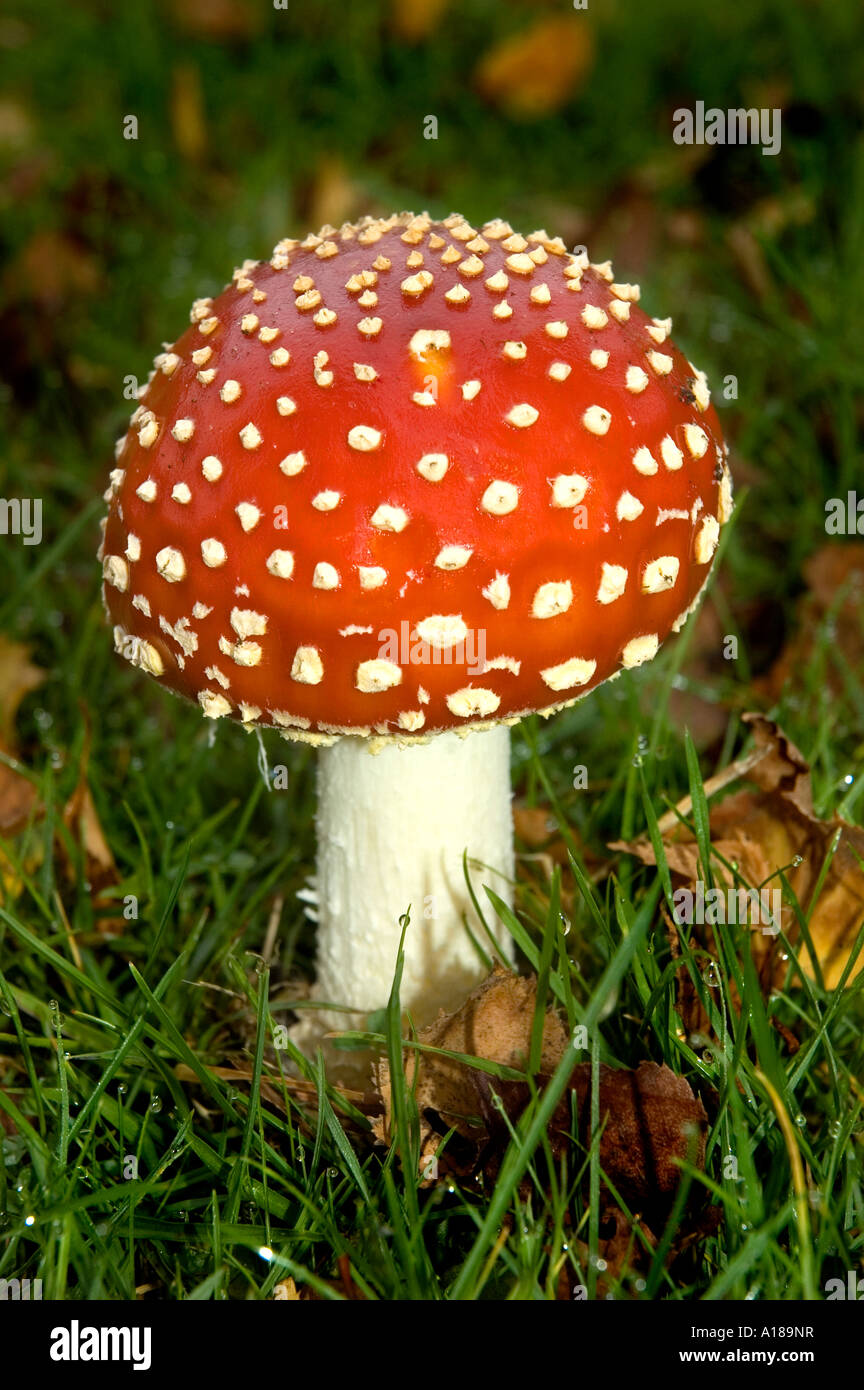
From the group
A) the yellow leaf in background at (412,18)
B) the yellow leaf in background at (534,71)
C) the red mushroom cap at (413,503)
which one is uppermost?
the yellow leaf in background at (412,18)

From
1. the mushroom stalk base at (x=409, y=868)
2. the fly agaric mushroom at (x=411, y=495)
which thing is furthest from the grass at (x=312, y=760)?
the fly agaric mushroom at (x=411, y=495)

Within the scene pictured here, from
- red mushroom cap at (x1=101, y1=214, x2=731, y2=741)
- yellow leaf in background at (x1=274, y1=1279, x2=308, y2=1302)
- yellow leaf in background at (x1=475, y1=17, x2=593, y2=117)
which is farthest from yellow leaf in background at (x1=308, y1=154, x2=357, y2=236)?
yellow leaf in background at (x1=274, y1=1279, x2=308, y2=1302)

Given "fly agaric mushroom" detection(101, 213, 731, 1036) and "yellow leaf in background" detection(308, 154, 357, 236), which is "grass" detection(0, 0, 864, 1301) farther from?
"fly agaric mushroom" detection(101, 213, 731, 1036)

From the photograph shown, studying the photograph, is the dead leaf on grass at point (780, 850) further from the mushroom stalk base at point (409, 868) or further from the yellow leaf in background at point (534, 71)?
the yellow leaf in background at point (534, 71)

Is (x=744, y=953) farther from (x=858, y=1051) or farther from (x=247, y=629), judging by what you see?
(x=247, y=629)

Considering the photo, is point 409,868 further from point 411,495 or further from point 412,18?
point 412,18
